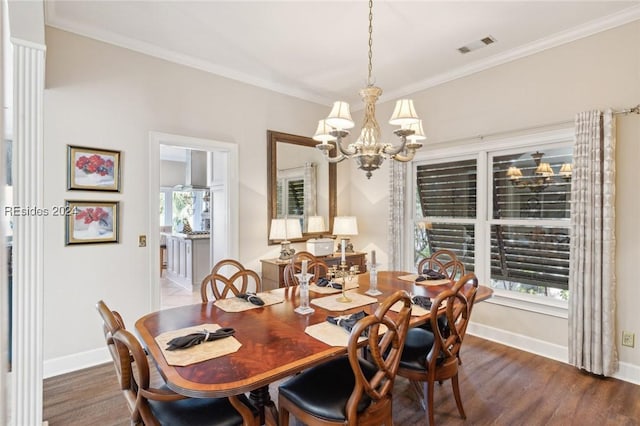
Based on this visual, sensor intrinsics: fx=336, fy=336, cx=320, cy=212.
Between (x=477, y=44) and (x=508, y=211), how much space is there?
1.74m

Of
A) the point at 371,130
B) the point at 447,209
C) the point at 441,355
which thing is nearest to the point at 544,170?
the point at 447,209

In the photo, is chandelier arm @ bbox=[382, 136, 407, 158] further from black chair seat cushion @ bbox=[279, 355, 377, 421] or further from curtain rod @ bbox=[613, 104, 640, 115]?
curtain rod @ bbox=[613, 104, 640, 115]

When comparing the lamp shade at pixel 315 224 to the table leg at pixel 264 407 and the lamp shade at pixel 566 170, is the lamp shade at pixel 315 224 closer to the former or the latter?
the lamp shade at pixel 566 170

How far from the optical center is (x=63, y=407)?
2.42 m

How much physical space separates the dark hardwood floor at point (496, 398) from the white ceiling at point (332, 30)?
3007 millimetres

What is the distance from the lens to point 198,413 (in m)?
1.55

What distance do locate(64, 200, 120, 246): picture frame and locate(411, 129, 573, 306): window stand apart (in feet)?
11.6

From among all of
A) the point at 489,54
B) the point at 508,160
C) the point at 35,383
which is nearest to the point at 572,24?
the point at 489,54

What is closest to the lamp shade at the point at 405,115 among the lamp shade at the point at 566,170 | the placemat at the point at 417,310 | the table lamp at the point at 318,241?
the placemat at the point at 417,310

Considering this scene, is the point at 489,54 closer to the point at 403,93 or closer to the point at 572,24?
the point at 572,24

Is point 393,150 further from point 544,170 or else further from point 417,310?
point 544,170

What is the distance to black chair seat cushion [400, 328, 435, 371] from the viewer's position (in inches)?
83.3

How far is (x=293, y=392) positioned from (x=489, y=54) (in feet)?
12.0

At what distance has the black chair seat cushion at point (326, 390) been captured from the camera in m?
1.60
